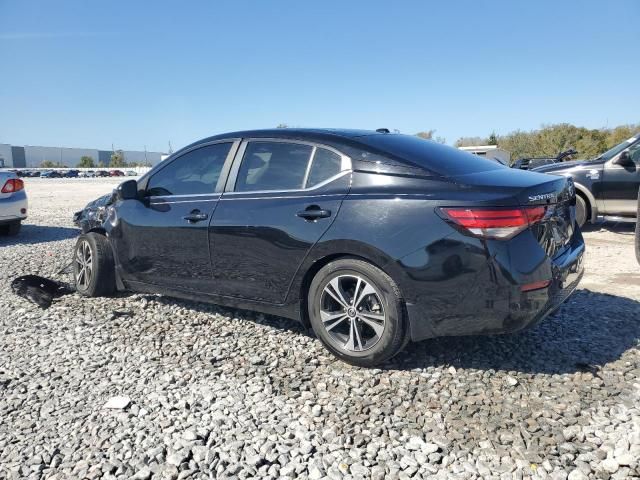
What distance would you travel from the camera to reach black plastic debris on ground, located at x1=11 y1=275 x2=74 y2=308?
4930mm

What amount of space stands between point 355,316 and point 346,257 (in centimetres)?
41

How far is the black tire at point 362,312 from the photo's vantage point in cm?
311

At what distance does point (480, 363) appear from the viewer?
332 centimetres

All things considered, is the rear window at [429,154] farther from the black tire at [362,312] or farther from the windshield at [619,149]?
the windshield at [619,149]

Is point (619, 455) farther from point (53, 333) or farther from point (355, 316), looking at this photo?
point (53, 333)

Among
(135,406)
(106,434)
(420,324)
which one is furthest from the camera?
(420,324)

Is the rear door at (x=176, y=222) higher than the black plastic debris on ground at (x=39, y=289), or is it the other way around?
the rear door at (x=176, y=222)

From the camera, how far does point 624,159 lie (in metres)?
8.57

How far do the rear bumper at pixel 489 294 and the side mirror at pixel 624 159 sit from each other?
6.91m

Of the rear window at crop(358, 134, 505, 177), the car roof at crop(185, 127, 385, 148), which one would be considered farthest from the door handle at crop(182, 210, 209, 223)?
the rear window at crop(358, 134, 505, 177)

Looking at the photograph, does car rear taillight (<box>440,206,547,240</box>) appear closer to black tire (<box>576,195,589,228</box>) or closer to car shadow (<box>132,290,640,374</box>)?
car shadow (<box>132,290,640,374</box>)

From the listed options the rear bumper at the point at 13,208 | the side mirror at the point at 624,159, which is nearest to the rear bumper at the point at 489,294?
the side mirror at the point at 624,159

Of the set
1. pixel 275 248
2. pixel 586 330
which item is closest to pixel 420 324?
pixel 275 248

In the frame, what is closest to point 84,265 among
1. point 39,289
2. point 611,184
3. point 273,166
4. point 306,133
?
point 39,289
